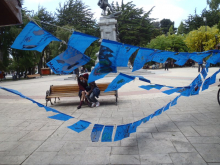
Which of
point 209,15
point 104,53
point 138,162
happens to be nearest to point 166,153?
point 138,162

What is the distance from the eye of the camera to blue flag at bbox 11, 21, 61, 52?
3482 millimetres

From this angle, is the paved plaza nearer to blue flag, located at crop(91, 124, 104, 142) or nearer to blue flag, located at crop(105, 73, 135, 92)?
blue flag, located at crop(91, 124, 104, 142)

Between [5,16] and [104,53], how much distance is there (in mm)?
1664

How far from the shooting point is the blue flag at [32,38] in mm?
3482

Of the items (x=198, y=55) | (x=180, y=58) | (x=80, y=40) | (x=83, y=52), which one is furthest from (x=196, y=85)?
(x=80, y=40)

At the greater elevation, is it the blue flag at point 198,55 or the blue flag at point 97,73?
the blue flag at point 198,55

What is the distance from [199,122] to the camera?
5102 millimetres

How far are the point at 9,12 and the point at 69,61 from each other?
127cm

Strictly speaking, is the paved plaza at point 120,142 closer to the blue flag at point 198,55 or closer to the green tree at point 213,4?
the blue flag at point 198,55

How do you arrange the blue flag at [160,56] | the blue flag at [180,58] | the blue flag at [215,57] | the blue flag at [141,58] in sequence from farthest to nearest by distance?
the blue flag at [215,57]
the blue flag at [180,58]
the blue flag at [160,56]
the blue flag at [141,58]

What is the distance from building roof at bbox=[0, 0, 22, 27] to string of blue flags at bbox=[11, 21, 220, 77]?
1.18ft

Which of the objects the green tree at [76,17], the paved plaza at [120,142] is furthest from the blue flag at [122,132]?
the green tree at [76,17]

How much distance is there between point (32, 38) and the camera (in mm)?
3516

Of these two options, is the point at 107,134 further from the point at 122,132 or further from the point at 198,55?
the point at 198,55
